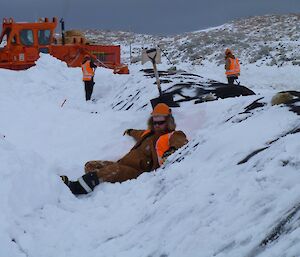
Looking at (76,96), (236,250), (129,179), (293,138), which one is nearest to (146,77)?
(76,96)

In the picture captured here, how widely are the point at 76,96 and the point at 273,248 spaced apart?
565 inches

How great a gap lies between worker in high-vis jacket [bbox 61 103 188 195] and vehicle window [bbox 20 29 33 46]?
15070 mm

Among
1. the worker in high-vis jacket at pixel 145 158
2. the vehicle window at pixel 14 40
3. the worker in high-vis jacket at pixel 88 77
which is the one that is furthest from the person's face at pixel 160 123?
the vehicle window at pixel 14 40

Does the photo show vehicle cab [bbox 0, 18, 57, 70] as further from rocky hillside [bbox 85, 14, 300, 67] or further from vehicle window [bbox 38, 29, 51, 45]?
rocky hillside [bbox 85, 14, 300, 67]

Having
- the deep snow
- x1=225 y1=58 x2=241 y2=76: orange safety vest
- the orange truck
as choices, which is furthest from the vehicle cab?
the deep snow

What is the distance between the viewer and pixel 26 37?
20.2 metres

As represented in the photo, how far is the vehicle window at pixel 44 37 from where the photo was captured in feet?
67.2

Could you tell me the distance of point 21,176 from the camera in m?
4.58

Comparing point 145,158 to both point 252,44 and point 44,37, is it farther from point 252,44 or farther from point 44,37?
point 252,44

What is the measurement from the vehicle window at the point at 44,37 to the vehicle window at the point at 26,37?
0.36 metres

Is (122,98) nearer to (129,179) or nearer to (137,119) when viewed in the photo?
(137,119)

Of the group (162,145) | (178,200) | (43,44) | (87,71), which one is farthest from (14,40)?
(178,200)

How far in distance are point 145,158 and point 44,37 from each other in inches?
617

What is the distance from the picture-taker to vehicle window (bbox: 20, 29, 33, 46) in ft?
66.0
